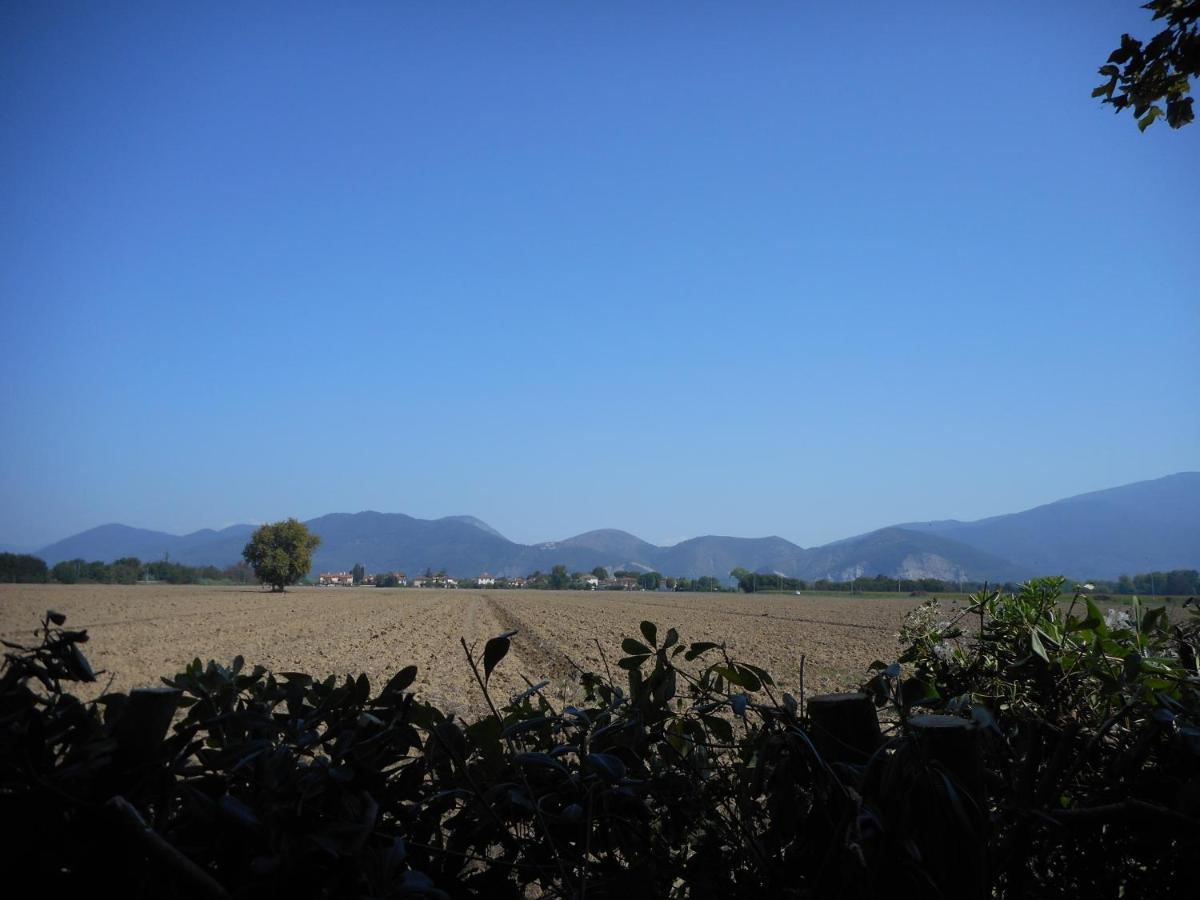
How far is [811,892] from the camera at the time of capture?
3.96 feet

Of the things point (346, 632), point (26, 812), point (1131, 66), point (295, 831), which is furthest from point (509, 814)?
point (346, 632)

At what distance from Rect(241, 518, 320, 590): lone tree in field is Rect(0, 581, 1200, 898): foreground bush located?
10050 cm

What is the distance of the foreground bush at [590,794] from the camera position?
1.13 m

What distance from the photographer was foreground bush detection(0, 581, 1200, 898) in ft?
3.71

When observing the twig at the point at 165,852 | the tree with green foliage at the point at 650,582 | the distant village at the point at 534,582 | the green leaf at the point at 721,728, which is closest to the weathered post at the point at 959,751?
the green leaf at the point at 721,728

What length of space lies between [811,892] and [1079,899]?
1.87 feet

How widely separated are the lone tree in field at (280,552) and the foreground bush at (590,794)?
10050 cm

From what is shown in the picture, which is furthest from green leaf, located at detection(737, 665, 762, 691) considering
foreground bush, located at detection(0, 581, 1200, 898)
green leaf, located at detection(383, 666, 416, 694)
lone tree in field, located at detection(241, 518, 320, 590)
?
lone tree in field, located at detection(241, 518, 320, 590)

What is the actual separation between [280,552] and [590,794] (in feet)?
333

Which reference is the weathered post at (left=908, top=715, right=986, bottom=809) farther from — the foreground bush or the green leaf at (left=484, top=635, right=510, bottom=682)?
the green leaf at (left=484, top=635, right=510, bottom=682)

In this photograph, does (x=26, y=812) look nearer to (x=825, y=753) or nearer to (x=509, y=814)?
(x=509, y=814)

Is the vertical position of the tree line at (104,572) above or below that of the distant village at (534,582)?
above

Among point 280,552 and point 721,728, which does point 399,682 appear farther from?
point 280,552

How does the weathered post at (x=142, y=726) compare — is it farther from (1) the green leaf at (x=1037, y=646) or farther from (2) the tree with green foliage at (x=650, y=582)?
(2) the tree with green foliage at (x=650, y=582)
